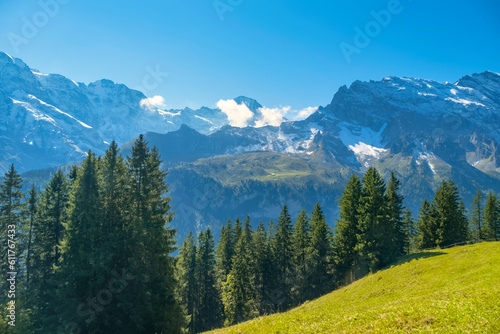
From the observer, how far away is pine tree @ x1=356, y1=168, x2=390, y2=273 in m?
50.5

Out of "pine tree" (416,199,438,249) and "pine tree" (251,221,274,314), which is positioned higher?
"pine tree" (416,199,438,249)

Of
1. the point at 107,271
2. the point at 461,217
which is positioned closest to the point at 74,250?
the point at 107,271

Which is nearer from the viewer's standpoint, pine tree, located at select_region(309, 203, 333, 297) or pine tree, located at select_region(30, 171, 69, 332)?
pine tree, located at select_region(30, 171, 69, 332)

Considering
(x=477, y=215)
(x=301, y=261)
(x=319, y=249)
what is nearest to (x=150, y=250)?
(x=319, y=249)

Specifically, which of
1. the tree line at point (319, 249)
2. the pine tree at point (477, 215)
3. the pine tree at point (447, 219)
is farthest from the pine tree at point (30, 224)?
the pine tree at point (477, 215)

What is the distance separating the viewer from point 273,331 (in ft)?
62.2

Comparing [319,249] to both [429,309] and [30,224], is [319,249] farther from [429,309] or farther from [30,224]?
[30,224]

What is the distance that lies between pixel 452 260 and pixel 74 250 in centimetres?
4429

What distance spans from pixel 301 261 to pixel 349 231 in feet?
43.5

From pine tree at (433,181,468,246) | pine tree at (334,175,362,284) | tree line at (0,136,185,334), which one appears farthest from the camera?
pine tree at (433,181,468,246)

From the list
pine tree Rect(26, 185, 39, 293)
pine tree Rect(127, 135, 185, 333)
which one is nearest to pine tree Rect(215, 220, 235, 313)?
pine tree Rect(127, 135, 185, 333)

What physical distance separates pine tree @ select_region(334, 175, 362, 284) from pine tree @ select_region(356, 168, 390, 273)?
223 centimetres

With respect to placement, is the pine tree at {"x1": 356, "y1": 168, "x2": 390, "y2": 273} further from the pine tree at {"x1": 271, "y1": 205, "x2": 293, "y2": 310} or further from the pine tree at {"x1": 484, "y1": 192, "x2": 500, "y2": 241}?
the pine tree at {"x1": 484, "y1": 192, "x2": 500, "y2": 241}

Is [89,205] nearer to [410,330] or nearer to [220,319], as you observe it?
[410,330]
